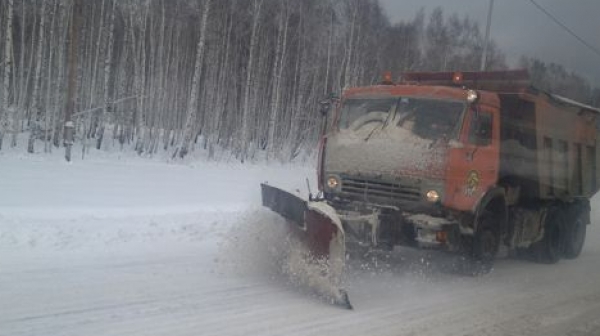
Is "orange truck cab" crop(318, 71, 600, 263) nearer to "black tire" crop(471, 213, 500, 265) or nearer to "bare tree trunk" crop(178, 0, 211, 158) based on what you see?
"black tire" crop(471, 213, 500, 265)

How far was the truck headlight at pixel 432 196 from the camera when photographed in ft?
26.1

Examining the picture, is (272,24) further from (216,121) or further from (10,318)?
(10,318)

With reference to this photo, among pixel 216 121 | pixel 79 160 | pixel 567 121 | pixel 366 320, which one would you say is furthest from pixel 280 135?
pixel 366 320

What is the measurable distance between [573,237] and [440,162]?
18.9ft

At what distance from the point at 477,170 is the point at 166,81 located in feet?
74.2

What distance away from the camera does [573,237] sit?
1220cm

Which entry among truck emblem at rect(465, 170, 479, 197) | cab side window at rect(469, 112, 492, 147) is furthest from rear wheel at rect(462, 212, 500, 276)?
cab side window at rect(469, 112, 492, 147)

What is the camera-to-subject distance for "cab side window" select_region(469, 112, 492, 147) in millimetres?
8305

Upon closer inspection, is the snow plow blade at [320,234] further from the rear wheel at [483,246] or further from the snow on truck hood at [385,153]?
the rear wheel at [483,246]

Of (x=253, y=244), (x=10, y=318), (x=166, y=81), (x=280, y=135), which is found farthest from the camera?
(x=280, y=135)

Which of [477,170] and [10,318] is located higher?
[477,170]

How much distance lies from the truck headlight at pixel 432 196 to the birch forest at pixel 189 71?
15.7 metres

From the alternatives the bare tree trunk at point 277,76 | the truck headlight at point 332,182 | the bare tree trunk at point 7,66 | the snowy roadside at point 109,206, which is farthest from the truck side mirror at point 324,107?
the bare tree trunk at point 277,76

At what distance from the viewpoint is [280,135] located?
1227 inches
